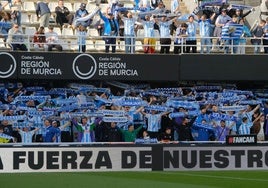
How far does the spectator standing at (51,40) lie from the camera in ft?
81.6

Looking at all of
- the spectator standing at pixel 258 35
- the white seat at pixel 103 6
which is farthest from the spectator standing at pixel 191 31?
the white seat at pixel 103 6

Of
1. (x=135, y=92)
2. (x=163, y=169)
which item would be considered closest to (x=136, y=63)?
(x=135, y=92)

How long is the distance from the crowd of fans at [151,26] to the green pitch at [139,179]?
6492 mm

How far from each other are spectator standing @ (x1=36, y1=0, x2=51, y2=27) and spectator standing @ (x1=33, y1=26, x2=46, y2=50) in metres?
0.95

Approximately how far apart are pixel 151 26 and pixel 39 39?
3394 mm

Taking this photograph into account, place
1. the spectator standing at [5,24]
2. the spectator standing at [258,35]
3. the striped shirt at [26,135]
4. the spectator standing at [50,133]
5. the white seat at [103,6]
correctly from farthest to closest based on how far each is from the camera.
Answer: the white seat at [103,6], the spectator standing at [258,35], the spectator standing at [5,24], the striped shirt at [26,135], the spectator standing at [50,133]

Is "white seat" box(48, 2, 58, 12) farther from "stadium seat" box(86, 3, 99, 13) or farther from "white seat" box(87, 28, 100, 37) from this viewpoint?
"white seat" box(87, 28, 100, 37)

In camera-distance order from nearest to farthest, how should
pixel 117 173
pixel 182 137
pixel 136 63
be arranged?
pixel 117 173 → pixel 182 137 → pixel 136 63

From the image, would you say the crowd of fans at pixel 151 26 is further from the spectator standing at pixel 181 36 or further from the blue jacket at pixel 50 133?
the blue jacket at pixel 50 133

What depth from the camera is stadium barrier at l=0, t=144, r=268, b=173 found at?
19859 millimetres

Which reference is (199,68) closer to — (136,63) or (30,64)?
(136,63)

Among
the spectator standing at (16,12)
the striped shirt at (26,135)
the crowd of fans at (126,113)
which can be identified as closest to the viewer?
the striped shirt at (26,135)

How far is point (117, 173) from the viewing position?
19.6 metres

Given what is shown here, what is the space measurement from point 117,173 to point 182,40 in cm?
744
